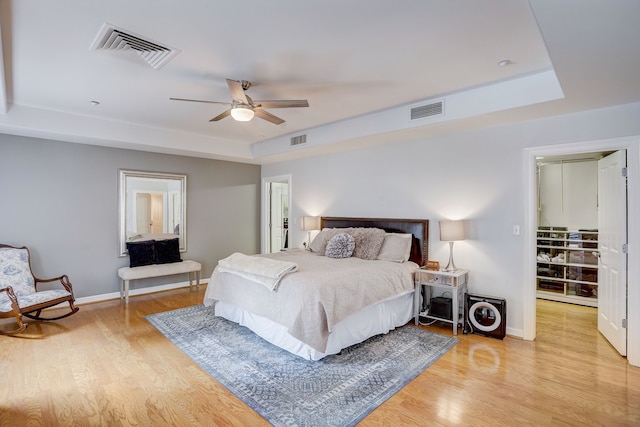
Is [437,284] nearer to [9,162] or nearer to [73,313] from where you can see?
[73,313]

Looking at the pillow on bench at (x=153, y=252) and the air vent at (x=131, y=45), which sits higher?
the air vent at (x=131, y=45)

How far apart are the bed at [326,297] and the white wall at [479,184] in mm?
417

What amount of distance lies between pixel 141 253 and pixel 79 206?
110 cm

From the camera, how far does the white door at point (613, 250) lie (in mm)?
3104

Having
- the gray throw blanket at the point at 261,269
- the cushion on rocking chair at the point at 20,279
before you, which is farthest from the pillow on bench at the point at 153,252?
the gray throw blanket at the point at 261,269

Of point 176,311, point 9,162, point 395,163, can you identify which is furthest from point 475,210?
point 9,162

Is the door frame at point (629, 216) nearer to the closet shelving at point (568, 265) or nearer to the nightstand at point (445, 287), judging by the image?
the nightstand at point (445, 287)

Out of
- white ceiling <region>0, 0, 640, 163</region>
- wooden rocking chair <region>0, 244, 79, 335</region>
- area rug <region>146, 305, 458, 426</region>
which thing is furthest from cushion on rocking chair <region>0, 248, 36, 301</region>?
area rug <region>146, 305, 458, 426</region>

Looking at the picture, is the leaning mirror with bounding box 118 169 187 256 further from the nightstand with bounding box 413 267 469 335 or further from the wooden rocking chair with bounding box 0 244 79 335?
the nightstand with bounding box 413 267 469 335

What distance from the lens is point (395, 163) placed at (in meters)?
4.73

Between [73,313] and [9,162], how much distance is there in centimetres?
218

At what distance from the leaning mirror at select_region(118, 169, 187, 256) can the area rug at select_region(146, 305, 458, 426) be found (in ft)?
6.54

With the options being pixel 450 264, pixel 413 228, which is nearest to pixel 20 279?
pixel 413 228

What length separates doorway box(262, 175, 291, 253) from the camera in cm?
700
